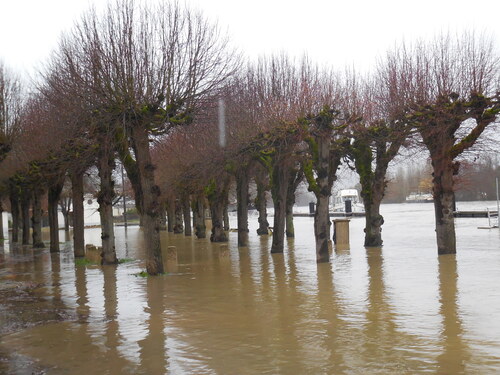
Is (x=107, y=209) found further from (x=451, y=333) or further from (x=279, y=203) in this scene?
(x=451, y=333)

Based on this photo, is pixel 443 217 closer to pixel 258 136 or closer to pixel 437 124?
pixel 437 124

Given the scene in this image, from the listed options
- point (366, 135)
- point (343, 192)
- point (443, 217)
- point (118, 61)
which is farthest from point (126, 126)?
point (343, 192)

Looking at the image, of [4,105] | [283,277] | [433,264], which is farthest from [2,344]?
[4,105]

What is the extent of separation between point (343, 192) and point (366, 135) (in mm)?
115655

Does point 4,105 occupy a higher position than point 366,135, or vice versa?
point 4,105

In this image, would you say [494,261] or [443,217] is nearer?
[494,261]

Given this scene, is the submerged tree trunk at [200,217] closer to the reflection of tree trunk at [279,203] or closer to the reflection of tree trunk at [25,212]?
the reflection of tree trunk at [25,212]

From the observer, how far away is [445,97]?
853 inches

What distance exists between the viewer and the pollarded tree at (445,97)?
22078 mm

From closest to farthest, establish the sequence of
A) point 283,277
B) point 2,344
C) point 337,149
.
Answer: point 2,344 < point 283,277 < point 337,149

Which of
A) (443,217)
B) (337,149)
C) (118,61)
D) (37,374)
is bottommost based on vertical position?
(37,374)

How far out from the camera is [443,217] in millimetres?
24172

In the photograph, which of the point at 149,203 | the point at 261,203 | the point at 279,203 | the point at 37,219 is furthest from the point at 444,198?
the point at 37,219

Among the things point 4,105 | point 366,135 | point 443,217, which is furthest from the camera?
point 4,105
